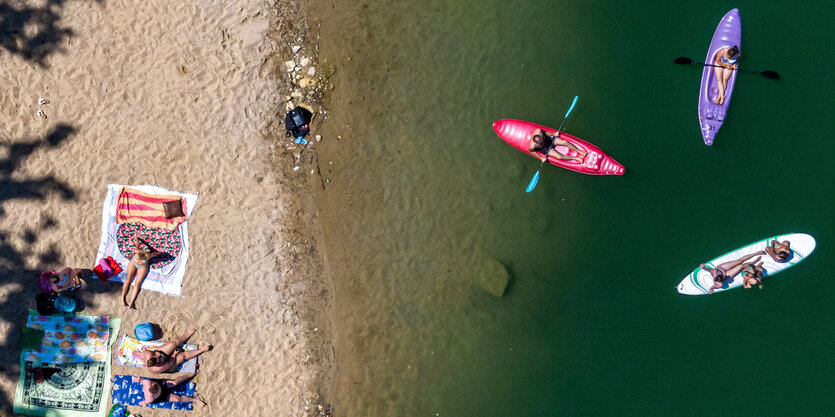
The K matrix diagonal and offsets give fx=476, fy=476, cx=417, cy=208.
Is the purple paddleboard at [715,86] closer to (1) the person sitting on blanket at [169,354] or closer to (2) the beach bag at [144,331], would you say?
(1) the person sitting on blanket at [169,354]

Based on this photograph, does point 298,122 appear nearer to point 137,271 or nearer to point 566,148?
point 137,271

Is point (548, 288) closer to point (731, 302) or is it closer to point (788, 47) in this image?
point (731, 302)

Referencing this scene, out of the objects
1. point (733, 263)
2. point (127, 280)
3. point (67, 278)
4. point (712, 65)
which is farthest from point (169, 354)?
point (712, 65)

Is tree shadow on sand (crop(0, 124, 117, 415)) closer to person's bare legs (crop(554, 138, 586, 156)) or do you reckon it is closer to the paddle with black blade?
person's bare legs (crop(554, 138, 586, 156))

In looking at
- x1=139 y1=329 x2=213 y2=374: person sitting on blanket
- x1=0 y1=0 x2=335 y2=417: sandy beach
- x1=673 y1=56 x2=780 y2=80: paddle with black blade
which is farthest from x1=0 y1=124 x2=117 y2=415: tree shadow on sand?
x1=673 y1=56 x2=780 y2=80: paddle with black blade

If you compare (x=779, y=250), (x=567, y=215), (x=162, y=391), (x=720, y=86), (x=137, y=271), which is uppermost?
(x=720, y=86)

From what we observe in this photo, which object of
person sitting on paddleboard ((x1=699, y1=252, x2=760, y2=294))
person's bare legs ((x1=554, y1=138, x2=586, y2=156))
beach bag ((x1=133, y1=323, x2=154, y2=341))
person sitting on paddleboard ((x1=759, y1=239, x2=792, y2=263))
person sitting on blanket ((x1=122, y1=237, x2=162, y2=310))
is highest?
person's bare legs ((x1=554, y1=138, x2=586, y2=156))
